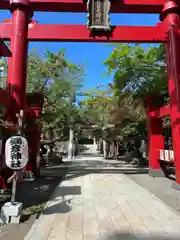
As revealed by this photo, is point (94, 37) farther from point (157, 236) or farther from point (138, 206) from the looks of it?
point (157, 236)

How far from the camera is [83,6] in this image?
9.02m

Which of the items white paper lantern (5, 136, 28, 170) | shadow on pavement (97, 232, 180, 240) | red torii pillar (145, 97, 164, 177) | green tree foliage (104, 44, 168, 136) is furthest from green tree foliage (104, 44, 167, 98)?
shadow on pavement (97, 232, 180, 240)

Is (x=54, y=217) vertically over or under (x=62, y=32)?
under

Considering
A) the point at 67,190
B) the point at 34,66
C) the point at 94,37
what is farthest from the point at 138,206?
the point at 34,66

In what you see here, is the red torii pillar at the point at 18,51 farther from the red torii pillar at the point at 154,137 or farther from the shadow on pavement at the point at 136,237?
the red torii pillar at the point at 154,137

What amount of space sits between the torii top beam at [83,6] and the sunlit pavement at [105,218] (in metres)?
7.04

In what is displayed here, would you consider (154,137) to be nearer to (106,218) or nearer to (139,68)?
(139,68)

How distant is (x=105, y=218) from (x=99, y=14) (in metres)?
7.21

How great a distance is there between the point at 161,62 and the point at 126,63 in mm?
2117

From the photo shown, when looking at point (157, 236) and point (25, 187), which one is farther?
point (25, 187)

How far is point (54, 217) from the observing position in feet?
17.4

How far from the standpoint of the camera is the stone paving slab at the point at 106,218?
4.31m

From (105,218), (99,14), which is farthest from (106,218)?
(99,14)

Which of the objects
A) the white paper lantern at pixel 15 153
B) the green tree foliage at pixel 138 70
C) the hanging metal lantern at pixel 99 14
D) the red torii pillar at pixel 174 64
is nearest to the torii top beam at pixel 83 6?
the hanging metal lantern at pixel 99 14
